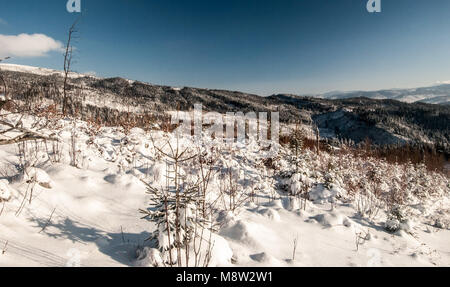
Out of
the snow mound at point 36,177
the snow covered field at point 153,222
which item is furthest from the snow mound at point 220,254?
the snow mound at point 36,177

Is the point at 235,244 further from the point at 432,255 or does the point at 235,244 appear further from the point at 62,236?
the point at 432,255

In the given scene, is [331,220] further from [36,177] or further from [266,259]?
[36,177]

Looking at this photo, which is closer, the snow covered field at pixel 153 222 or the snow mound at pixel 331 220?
the snow covered field at pixel 153 222

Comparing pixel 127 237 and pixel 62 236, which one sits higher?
pixel 62 236

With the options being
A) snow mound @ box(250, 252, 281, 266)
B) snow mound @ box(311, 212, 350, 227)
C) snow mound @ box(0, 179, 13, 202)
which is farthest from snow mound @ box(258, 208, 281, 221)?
snow mound @ box(0, 179, 13, 202)

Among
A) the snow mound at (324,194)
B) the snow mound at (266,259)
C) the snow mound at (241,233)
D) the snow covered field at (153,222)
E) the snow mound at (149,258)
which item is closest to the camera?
the snow mound at (149,258)

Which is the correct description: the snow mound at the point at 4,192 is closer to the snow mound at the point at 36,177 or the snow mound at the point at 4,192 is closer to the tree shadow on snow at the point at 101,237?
the snow mound at the point at 36,177

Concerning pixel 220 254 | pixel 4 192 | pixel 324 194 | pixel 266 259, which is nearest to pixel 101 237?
pixel 4 192

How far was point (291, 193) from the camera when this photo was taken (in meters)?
Answer: 6.34

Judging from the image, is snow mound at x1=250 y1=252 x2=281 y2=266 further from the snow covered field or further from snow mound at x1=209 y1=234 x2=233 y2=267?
snow mound at x1=209 y1=234 x2=233 y2=267

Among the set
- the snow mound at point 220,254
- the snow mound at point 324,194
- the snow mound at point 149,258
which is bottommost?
the snow mound at point 324,194

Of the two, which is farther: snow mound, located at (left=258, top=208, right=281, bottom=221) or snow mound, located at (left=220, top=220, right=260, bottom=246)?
snow mound, located at (left=258, top=208, right=281, bottom=221)
